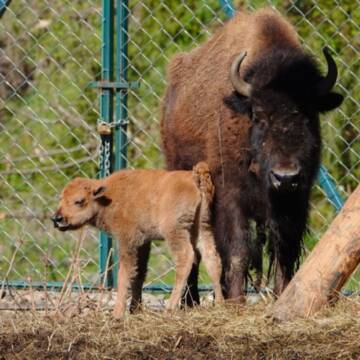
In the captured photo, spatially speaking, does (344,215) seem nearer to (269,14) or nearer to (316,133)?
(316,133)

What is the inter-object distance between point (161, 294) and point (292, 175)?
5.91ft

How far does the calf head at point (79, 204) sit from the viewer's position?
7.19m

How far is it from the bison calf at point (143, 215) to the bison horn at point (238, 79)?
50 cm

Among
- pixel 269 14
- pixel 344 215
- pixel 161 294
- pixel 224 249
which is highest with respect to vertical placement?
pixel 269 14

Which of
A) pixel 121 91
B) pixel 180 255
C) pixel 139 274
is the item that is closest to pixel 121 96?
pixel 121 91

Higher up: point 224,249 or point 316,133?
point 316,133

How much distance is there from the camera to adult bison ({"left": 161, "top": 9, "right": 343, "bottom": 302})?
23.5ft

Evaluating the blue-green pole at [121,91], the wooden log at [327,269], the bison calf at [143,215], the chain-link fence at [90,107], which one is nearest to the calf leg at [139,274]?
the bison calf at [143,215]

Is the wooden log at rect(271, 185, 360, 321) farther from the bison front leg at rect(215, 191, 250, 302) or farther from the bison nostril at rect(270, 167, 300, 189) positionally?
the bison front leg at rect(215, 191, 250, 302)

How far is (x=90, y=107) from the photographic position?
977 cm

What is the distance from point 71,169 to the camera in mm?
11430

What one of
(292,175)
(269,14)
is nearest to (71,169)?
(269,14)

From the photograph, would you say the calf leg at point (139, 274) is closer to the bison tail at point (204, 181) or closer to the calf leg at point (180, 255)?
the calf leg at point (180, 255)

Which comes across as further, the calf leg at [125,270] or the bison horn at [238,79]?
the bison horn at [238,79]
